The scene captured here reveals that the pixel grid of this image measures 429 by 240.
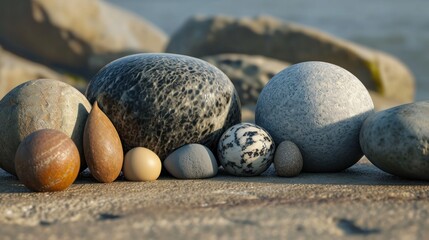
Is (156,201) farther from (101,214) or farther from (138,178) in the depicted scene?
(138,178)

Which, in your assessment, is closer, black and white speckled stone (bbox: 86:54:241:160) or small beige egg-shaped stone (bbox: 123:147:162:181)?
small beige egg-shaped stone (bbox: 123:147:162:181)

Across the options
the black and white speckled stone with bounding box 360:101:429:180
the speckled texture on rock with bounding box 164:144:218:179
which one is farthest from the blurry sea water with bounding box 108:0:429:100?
the speckled texture on rock with bounding box 164:144:218:179

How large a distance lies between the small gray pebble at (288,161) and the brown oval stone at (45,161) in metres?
1.69

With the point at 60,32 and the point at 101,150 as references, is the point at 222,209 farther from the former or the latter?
the point at 60,32

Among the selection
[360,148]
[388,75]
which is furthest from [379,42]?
[360,148]

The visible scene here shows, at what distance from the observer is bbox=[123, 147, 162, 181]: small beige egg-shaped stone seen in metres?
5.64

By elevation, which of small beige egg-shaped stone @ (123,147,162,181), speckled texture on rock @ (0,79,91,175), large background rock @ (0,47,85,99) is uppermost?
speckled texture on rock @ (0,79,91,175)

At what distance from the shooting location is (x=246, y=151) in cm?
584

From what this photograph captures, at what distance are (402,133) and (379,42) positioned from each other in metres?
19.6

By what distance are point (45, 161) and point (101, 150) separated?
0.50 meters

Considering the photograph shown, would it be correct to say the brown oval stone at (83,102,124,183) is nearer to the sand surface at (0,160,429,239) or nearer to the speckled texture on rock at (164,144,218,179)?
the sand surface at (0,160,429,239)

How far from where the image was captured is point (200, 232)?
4059mm

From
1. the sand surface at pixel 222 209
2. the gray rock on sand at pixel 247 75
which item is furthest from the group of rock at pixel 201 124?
the gray rock on sand at pixel 247 75

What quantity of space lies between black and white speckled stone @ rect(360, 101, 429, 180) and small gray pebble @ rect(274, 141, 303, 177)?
1.86ft
